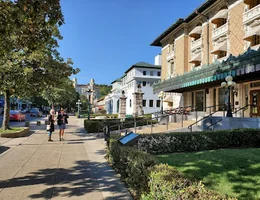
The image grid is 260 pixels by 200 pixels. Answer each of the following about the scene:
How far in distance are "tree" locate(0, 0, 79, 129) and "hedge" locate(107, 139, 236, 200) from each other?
440cm

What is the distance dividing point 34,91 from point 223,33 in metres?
16.4

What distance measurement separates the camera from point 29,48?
299 inches

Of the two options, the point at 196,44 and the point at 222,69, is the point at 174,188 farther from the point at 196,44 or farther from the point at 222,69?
the point at 196,44

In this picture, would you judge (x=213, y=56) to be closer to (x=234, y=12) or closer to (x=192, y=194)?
(x=234, y=12)

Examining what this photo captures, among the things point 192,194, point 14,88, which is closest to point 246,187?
point 192,194

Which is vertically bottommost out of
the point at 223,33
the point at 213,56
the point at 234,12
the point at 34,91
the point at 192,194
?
the point at 192,194

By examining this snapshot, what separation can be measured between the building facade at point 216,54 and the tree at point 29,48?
395 inches

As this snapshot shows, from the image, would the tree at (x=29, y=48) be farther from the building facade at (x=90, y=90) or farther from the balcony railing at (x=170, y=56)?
the balcony railing at (x=170, y=56)

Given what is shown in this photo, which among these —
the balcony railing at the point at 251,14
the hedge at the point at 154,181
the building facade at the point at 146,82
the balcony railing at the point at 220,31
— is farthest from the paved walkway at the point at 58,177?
the building facade at the point at 146,82

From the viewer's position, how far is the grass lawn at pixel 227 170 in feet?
15.2

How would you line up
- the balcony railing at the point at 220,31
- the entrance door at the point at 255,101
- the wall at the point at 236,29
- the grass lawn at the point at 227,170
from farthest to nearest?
the balcony railing at the point at 220,31, the wall at the point at 236,29, the entrance door at the point at 255,101, the grass lawn at the point at 227,170

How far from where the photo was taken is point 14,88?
1409 cm

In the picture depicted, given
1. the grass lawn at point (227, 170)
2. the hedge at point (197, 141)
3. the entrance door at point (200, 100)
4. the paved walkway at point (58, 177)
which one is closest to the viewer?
the grass lawn at point (227, 170)

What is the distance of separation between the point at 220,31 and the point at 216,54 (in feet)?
6.79
